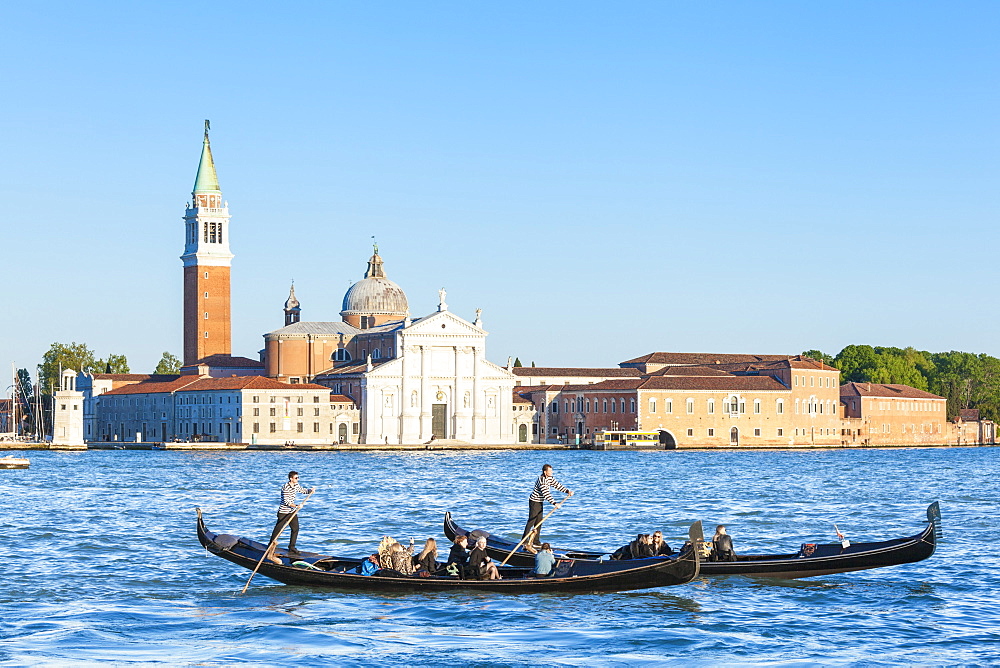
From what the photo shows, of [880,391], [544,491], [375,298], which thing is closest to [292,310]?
[375,298]

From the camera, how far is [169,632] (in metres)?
15.5

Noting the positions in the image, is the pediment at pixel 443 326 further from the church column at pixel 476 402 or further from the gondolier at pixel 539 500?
the gondolier at pixel 539 500

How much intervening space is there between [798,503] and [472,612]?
65.5 ft

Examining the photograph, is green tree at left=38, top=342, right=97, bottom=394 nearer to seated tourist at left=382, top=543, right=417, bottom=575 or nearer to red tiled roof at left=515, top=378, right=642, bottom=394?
red tiled roof at left=515, top=378, right=642, bottom=394

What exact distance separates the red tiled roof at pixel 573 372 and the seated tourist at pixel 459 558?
79.1 metres

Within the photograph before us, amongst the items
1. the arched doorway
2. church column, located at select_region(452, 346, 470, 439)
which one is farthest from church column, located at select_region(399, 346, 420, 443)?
the arched doorway

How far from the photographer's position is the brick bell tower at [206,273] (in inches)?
3588

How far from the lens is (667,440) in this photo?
88.4m

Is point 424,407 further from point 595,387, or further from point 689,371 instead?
point 689,371

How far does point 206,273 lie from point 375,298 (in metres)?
11.3

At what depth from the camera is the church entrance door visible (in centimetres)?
8531

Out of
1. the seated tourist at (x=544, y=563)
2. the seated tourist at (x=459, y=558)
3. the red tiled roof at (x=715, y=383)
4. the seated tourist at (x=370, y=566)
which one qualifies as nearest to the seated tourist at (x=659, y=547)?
the seated tourist at (x=544, y=563)

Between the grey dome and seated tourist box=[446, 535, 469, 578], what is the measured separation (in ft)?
258

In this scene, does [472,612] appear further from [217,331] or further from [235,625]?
[217,331]
